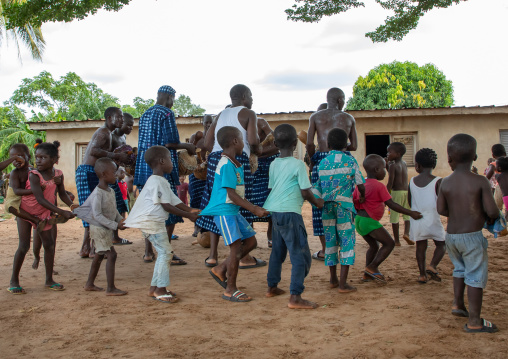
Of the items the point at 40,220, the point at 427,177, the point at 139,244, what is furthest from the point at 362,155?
the point at 40,220

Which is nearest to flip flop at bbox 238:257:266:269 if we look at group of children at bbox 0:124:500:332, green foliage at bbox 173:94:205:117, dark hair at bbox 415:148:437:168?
group of children at bbox 0:124:500:332

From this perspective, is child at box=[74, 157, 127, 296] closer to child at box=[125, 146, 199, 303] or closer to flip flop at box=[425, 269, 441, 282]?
child at box=[125, 146, 199, 303]

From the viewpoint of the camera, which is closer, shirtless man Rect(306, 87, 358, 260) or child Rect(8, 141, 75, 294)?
child Rect(8, 141, 75, 294)

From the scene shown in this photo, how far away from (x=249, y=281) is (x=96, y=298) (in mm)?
1463

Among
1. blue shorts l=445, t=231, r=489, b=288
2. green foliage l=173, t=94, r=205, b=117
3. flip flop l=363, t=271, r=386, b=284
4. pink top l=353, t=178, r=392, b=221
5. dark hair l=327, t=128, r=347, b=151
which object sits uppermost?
green foliage l=173, t=94, r=205, b=117

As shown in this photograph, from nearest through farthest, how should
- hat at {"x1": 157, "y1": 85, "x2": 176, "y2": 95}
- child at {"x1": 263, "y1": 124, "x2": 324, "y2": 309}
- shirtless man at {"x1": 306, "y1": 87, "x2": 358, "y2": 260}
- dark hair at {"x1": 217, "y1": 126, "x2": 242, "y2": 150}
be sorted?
child at {"x1": 263, "y1": 124, "x2": 324, "y2": 309}, dark hair at {"x1": 217, "y1": 126, "x2": 242, "y2": 150}, shirtless man at {"x1": 306, "y1": 87, "x2": 358, "y2": 260}, hat at {"x1": 157, "y1": 85, "x2": 176, "y2": 95}

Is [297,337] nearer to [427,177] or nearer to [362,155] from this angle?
[427,177]

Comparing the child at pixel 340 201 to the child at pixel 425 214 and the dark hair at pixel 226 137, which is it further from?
the dark hair at pixel 226 137

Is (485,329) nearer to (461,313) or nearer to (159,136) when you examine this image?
(461,313)

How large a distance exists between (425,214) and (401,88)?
90.3 ft

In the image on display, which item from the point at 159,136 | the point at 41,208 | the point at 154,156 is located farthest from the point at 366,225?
the point at 41,208

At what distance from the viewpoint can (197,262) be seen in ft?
18.5

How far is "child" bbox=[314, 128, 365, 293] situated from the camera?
407cm

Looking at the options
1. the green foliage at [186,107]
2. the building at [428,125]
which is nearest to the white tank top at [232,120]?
the building at [428,125]
